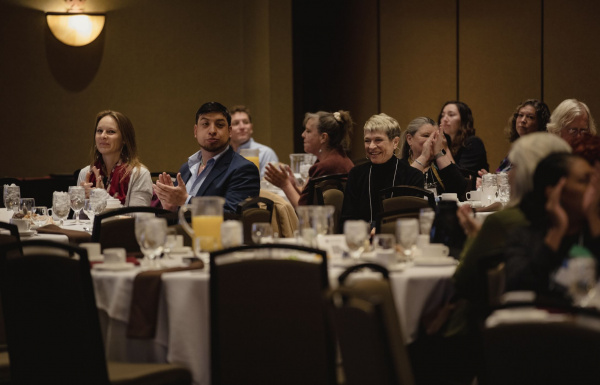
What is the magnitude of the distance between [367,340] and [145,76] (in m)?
8.85

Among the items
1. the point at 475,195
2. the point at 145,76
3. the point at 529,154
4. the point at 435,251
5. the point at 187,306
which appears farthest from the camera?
the point at 145,76

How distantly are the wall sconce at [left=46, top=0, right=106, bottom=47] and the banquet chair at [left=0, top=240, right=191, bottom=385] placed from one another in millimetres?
7513

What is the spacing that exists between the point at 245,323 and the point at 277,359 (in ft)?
0.52

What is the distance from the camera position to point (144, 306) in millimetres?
3219

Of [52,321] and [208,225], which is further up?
[208,225]

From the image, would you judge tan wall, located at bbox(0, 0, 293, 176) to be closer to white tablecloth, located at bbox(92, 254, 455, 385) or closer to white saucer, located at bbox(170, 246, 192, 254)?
white saucer, located at bbox(170, 246, 192, 254)

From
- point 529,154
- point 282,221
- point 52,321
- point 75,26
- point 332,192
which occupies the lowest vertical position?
point 52,321

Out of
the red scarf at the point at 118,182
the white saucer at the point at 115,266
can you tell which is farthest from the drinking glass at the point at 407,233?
the red scarf at the point at 118,182

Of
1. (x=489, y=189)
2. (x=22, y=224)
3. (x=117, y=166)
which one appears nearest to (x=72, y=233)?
(x=22, y=224)

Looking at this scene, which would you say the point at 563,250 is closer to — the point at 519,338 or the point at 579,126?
the point at 519,338

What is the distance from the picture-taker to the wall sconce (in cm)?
1007

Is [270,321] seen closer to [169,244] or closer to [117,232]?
[169,244]

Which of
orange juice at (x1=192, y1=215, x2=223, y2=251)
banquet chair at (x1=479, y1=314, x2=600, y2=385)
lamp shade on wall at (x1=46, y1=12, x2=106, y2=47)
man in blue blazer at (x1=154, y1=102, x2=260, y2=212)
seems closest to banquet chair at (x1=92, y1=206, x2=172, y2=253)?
orange juice at (x1=192, y1=215, x2=223, y2=251)

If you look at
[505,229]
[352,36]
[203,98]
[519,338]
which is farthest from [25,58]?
[519,338]
